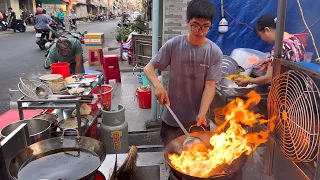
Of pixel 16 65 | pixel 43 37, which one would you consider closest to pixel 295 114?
pixel 16 65

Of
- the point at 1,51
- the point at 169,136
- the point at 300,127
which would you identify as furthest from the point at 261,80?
the point at 1,51

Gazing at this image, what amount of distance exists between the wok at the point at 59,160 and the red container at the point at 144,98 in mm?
3977

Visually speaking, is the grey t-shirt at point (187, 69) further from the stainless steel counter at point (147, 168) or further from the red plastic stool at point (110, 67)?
the red plastic stool at point (110, 67)

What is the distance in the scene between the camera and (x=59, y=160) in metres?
1.83

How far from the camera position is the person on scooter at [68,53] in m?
5.29

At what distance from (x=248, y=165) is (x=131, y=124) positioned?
10.8ft

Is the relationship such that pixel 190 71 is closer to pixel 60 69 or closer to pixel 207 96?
pixel 207 96

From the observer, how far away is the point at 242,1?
19.3 feet

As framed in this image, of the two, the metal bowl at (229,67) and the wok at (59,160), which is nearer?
the wok at (59,160)

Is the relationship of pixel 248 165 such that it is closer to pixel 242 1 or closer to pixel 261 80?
pixel 261 80

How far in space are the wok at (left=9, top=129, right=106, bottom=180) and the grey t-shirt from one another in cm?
113

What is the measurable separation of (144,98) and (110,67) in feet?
7.25

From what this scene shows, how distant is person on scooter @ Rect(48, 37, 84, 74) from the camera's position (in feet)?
17.4

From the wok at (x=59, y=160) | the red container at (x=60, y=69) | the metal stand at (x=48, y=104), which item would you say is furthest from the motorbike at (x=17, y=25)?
the wok at (x=59, y=160)
